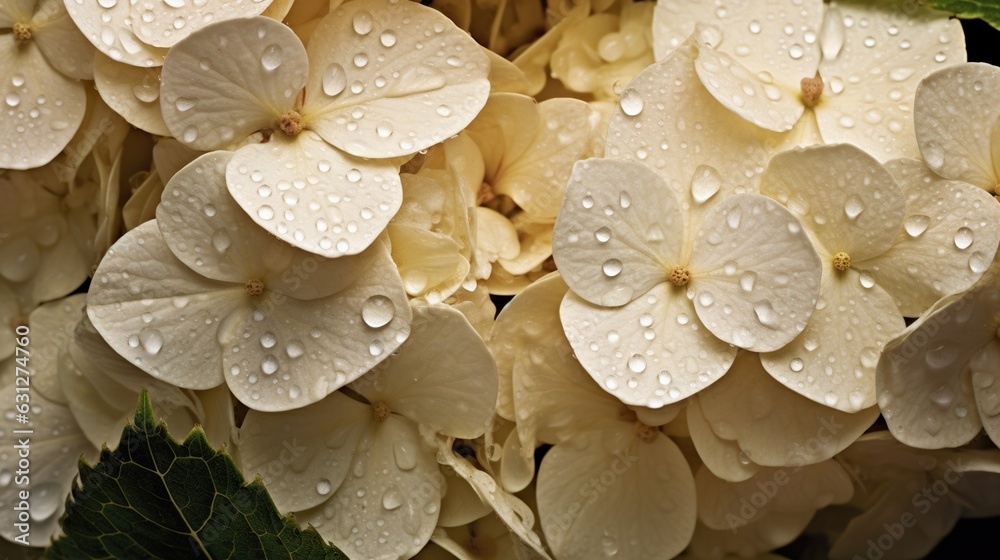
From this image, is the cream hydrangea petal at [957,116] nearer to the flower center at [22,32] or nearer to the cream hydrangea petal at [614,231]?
the cream hydrangea petal at [614,231]

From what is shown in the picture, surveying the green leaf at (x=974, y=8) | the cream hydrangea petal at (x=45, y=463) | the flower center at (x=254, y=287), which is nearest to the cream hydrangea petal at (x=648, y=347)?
the flower center at (x=254, y=287)

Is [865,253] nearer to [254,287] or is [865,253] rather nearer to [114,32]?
[254,287]

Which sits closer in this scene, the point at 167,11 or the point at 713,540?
the point at 167,11

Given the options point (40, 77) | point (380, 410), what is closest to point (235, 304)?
point (380, 410)

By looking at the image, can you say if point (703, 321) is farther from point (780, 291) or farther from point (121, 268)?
point (121, 268)

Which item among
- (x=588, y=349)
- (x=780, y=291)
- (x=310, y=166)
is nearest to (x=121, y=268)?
(x=310, y=166)

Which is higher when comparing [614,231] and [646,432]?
[614,231]

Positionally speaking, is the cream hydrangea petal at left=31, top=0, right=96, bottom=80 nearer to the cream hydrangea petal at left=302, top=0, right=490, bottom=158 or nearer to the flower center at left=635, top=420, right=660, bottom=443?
the cream hydrangea petal at left=302, top=0, right=490, bottom=158
